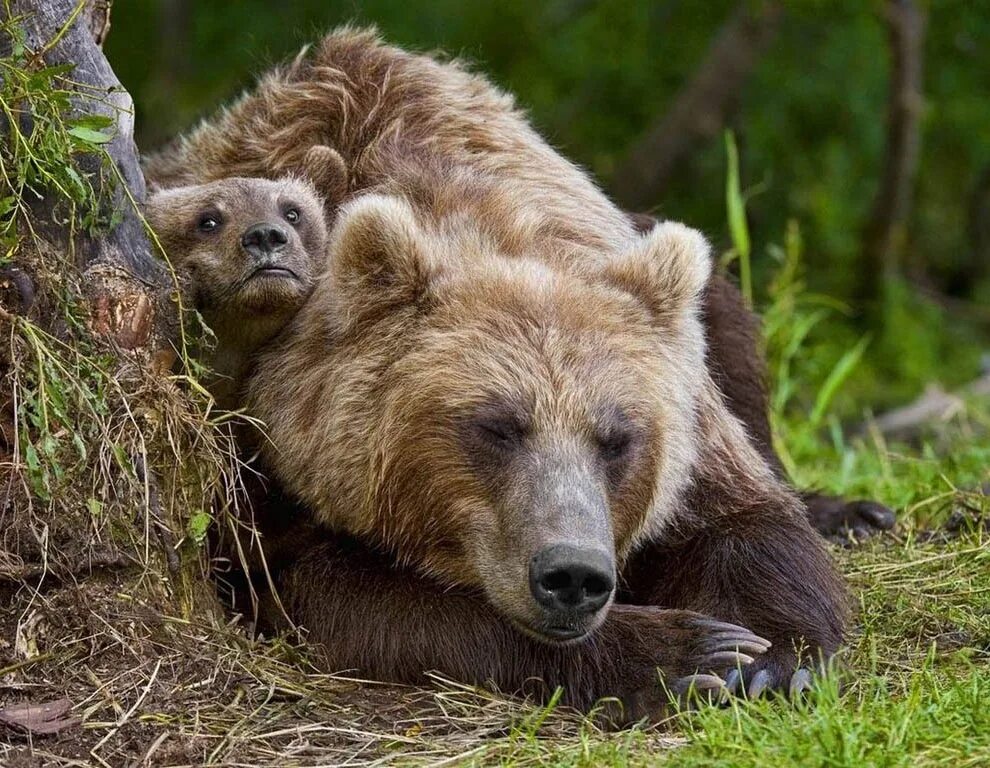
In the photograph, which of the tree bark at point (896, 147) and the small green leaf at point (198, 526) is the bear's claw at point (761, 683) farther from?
the tree bark at point (896, 147)

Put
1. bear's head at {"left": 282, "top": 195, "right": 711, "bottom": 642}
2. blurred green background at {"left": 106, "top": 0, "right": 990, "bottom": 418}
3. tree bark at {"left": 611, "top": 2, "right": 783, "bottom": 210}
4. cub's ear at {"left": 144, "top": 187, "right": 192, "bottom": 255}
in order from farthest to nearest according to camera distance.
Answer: blurred green background at {"left": 106, "top": 0, "right": 990, "bottom": 418} → tree bark at {"left": 611, "top": 2, "right": 783, "bottom": 210} → cub's ear at {"left": 144, "top": 187, "right": 192, "bottom": 255} → bear's head at {"left": 282, "top": 195, "right": 711, "bottom": 642}

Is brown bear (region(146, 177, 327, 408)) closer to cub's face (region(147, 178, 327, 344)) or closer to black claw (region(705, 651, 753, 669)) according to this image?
cub's face (region(147, 178, 327, 344))

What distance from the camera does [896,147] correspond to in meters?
12.1

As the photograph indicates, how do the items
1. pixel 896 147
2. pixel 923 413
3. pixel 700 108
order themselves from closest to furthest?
pixel 923 413 < pixel 896 147 < pixel 700 108

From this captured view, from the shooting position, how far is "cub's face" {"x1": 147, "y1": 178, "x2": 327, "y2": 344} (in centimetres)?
514

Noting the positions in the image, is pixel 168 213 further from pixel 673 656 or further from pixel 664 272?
pixel 673 656

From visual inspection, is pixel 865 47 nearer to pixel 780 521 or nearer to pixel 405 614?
pixel 780 521

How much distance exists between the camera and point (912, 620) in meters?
5.37

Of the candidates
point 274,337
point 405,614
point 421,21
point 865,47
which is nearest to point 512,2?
point 421,21

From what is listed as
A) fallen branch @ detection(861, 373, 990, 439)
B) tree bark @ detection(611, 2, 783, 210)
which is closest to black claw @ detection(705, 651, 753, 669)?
fallen branch @ detection(861, 373, 990, 439)

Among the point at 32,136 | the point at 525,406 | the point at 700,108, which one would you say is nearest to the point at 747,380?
the point at 525,406

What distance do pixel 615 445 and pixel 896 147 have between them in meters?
8.15

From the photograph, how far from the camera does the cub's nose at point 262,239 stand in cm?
511

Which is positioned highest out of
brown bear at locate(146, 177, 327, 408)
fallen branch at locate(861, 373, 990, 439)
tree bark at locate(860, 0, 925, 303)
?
brown bear at locate(146, 177, 327, 408)
